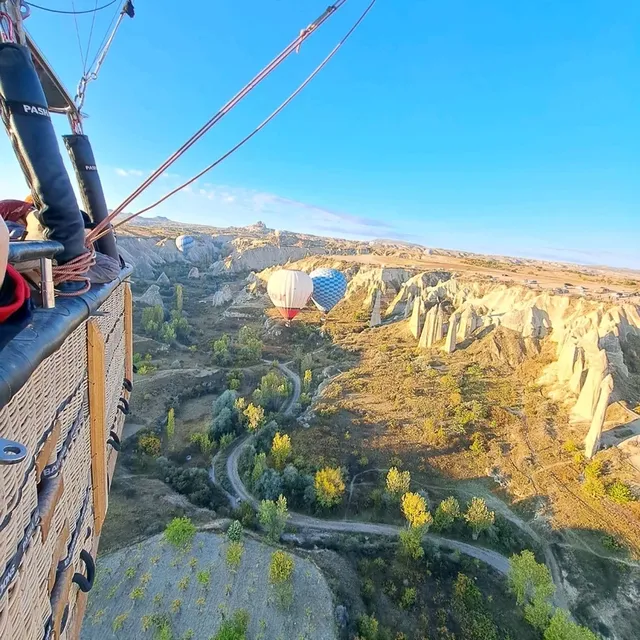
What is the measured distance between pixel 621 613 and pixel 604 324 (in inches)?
651

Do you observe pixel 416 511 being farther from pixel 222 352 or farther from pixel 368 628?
pixel 222 352

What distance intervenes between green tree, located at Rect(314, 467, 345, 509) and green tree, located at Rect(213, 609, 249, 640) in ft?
15.1

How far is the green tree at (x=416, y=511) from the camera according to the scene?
12.1m

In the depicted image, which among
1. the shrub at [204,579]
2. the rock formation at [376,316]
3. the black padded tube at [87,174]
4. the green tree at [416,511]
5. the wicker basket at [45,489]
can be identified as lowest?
the shrub at [204,579]

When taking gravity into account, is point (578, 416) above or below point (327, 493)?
above

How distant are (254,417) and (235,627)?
362 inches

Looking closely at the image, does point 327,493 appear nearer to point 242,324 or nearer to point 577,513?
point 577,513

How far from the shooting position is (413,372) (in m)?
23.7

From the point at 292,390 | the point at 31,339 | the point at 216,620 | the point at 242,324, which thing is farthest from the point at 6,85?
the point at 242,324

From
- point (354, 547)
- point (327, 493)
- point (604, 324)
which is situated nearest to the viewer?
point (354, 547)

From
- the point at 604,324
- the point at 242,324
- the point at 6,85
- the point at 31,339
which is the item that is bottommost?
the point at 242,324

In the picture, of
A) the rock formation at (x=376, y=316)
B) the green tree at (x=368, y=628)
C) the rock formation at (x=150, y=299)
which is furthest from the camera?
the rock formation at (x=150, y=299)

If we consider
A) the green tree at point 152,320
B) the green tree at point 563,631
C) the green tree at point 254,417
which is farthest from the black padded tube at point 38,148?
the green tree at point 152,320

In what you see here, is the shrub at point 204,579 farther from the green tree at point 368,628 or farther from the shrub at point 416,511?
the shrub at point 416,511
